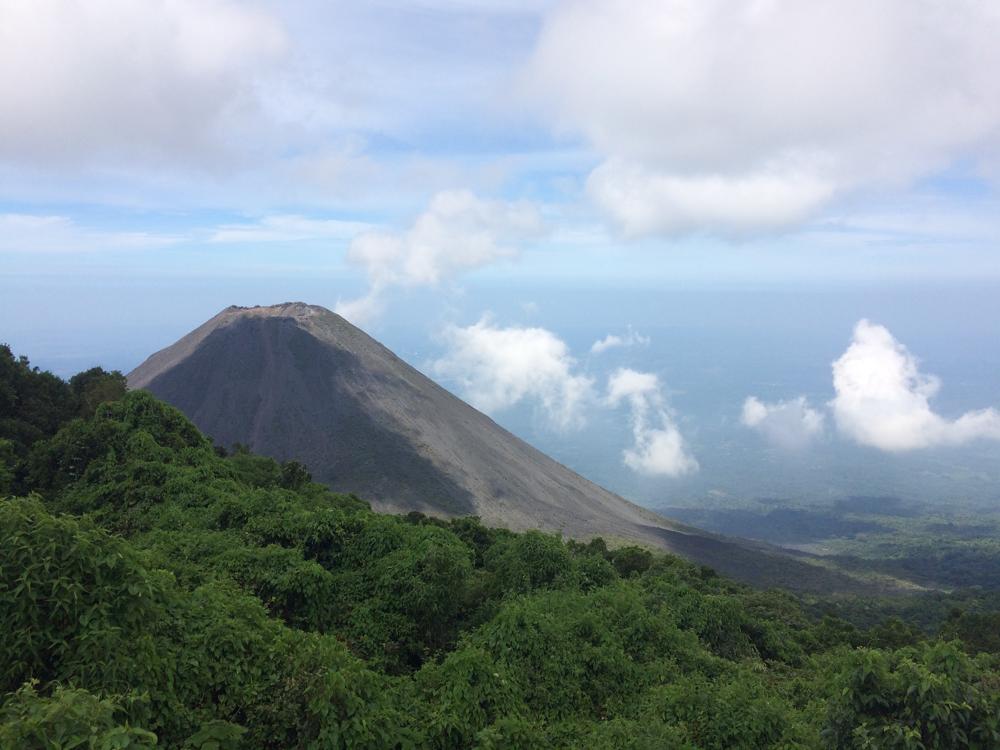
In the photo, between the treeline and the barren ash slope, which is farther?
the barren ash slope

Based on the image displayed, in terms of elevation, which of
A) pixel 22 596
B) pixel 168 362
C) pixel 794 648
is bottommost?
pixel 794 648

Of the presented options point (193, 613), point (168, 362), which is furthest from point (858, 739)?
point (168, 362)

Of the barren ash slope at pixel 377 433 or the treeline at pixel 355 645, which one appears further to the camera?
the barren ash slope at pixel 377 433

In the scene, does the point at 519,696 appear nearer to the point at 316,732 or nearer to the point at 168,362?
the point at 316,732

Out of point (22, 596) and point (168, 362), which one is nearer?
point (22, 596)
